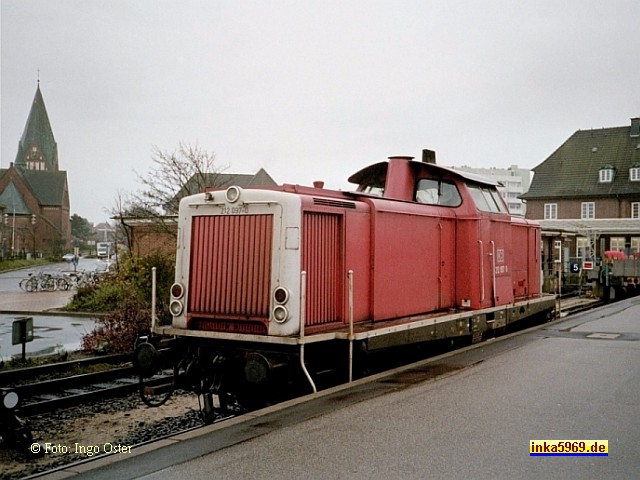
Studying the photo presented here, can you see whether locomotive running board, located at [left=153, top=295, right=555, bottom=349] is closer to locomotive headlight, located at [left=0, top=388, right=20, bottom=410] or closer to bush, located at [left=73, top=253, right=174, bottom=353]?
locomotive headlight, located at [left=0, top=388, right=20, bottom=410]

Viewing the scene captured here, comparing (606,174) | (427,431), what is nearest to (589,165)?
(606,174)

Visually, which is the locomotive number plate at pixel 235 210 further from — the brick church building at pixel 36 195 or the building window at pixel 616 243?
the brick church building at pixel 36 195

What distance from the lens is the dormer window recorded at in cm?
5481

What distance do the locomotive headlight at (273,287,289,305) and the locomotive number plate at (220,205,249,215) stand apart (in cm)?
111

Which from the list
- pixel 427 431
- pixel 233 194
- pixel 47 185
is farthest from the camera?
pixel 47 185

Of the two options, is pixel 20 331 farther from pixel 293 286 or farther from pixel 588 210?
pixel 588 210

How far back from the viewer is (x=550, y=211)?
57312mm

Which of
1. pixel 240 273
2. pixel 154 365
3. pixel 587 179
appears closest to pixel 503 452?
pixel 240 273

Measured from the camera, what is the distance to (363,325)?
8758 millimetres

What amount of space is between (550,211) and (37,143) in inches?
3558

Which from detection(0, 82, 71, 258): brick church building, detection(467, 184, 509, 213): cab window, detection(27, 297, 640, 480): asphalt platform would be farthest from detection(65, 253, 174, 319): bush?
detection(0, 82, 71, 258): brick church building

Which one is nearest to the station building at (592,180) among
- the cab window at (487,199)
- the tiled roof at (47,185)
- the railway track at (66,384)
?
the cab window at (487,199)

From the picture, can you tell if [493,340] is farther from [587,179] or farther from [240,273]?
[587,179]

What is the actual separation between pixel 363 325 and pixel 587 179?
5288 cm
